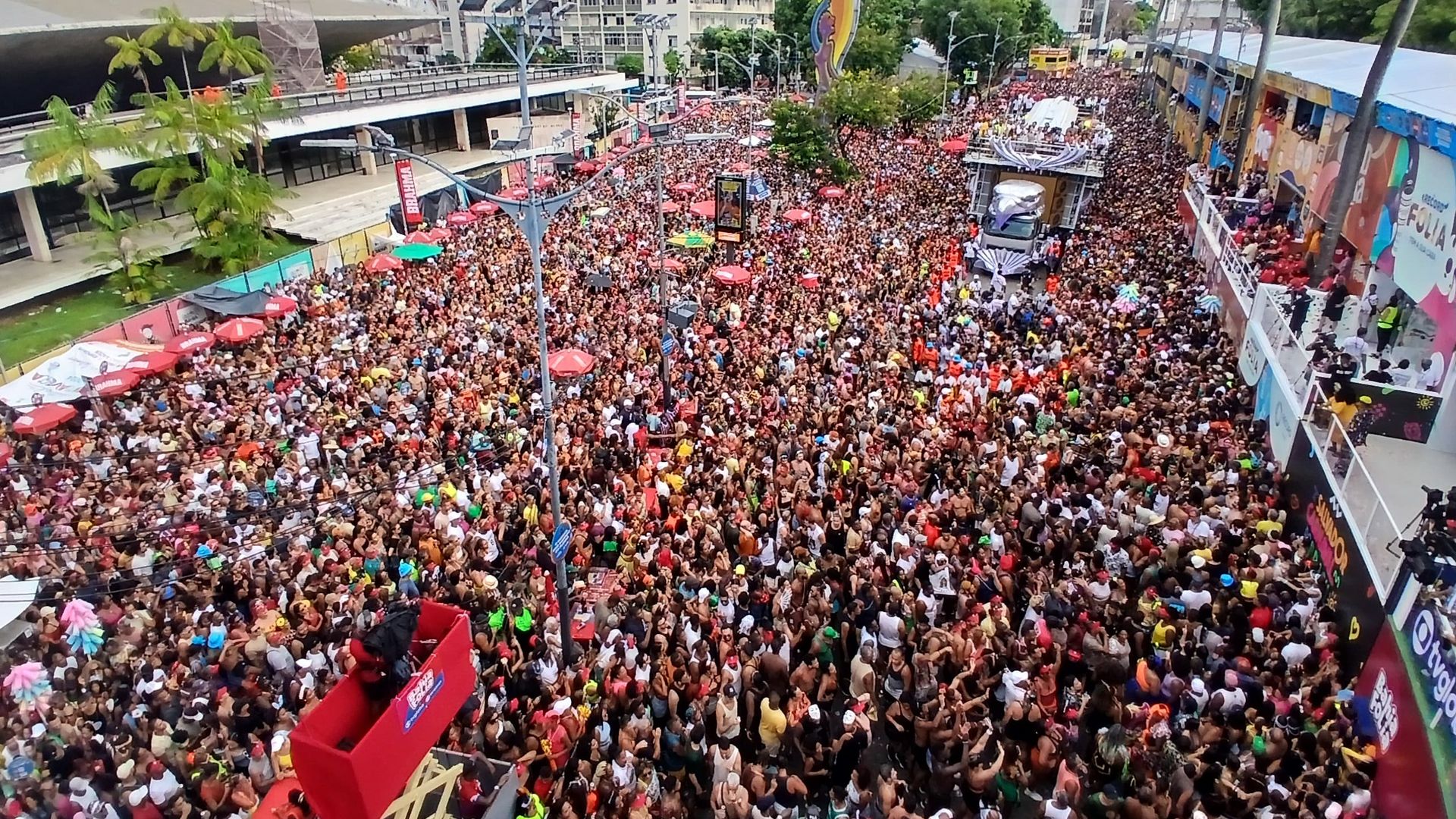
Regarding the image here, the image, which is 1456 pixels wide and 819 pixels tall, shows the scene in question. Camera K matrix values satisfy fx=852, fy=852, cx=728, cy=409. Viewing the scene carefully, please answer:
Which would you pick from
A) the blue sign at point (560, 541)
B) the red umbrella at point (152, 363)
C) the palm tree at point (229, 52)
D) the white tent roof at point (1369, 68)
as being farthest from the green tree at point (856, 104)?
the blue sign at point (560, 541)

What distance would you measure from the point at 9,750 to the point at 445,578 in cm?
427

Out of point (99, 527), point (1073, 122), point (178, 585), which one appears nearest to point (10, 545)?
point (99, 527)

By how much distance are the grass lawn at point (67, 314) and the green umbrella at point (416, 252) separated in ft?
23.8

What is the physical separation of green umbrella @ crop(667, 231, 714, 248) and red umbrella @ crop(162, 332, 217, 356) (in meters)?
11.6

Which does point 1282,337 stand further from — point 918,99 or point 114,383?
point 918,99

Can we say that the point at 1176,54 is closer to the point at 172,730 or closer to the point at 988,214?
the point at 988,214

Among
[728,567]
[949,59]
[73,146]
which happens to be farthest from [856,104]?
[949,59]

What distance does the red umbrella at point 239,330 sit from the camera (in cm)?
1750

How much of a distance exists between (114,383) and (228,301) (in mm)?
5310

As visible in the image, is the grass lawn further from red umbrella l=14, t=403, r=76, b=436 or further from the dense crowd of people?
red umbrella l=14, t=403, r=76, b=436

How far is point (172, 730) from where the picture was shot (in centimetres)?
808

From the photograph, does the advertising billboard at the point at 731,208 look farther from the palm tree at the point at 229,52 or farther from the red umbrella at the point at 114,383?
the palm tree at the point at 229,52

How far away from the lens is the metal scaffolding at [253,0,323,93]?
35375mm

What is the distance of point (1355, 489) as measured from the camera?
968 cm
